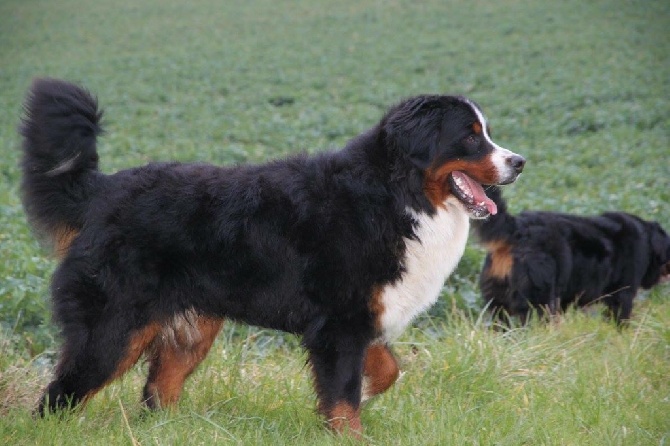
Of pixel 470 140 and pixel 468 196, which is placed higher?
pixel 470 140

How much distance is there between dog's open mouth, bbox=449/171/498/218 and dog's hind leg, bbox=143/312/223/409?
1.57m

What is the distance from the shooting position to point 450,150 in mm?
4422

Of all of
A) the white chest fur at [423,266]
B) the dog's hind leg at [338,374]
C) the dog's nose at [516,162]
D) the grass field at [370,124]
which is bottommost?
the grass field at [370,124]

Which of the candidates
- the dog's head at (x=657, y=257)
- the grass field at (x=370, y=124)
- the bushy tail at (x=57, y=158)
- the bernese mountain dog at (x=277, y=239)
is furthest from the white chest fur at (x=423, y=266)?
the dog's head at (x=657, y=257)

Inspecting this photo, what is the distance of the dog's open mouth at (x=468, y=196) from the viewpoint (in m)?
4.47

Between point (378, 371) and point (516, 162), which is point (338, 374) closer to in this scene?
point (378, 371)

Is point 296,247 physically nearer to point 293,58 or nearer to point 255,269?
point 255,269

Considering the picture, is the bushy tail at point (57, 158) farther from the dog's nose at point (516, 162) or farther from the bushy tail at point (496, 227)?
the bushy tail at point (496, 227)

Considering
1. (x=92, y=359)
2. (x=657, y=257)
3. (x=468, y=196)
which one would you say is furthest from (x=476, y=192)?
(x=657, y=257)

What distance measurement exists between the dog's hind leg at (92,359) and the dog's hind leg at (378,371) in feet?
4.01

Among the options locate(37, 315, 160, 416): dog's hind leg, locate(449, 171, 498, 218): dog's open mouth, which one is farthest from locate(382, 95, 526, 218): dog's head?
locate(37, 315, 160, 416): dog's hind leg

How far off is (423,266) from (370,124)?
1583 centimetres

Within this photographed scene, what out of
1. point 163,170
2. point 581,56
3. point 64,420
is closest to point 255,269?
point 163,170

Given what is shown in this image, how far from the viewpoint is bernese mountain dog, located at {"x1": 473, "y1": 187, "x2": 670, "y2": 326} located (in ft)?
24.8
